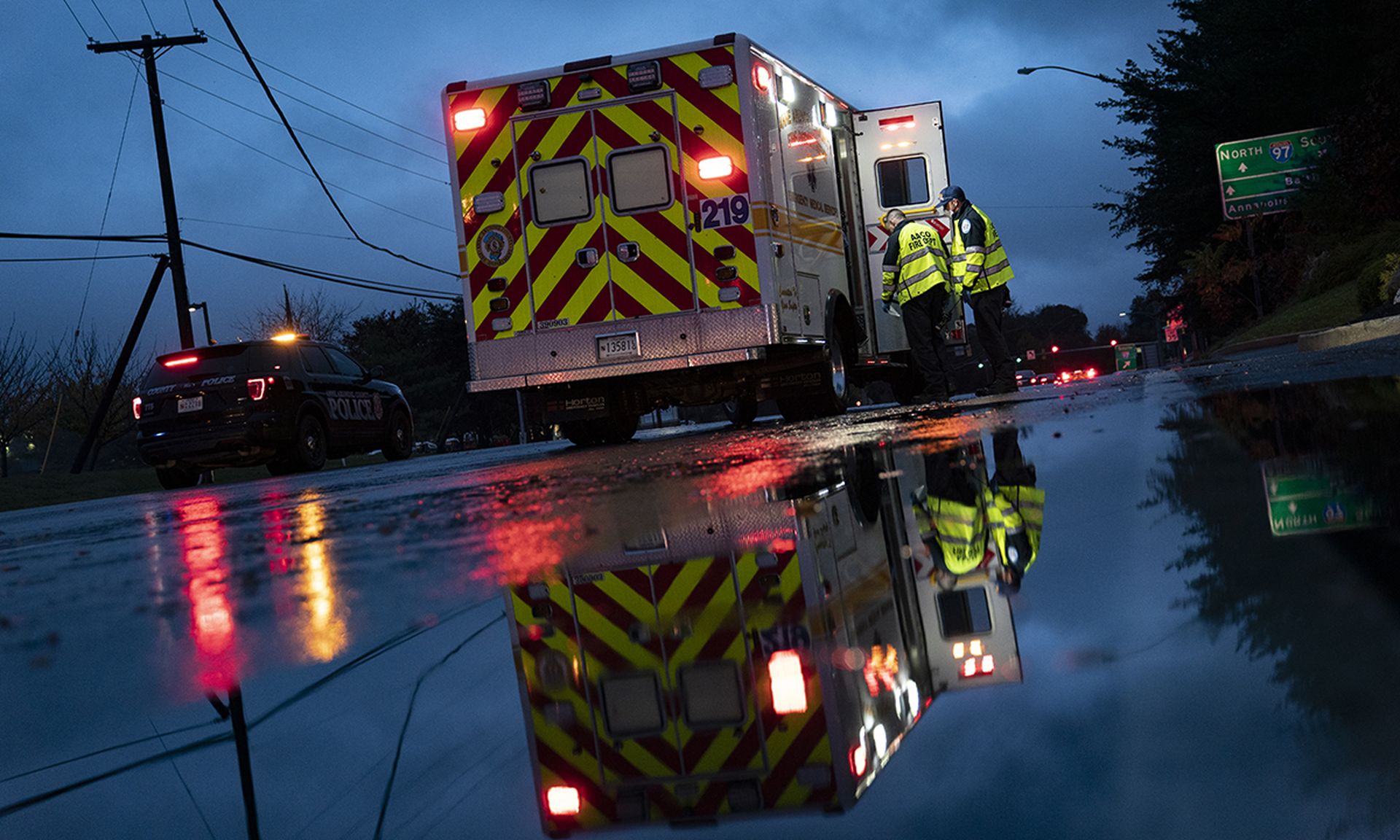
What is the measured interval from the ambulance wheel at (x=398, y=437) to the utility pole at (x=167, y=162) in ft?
43.4

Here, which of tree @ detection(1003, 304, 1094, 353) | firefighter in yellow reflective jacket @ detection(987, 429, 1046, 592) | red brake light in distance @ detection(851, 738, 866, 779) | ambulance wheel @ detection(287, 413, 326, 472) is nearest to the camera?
red brake light in distance @ detection(851, 738, 866, 779)

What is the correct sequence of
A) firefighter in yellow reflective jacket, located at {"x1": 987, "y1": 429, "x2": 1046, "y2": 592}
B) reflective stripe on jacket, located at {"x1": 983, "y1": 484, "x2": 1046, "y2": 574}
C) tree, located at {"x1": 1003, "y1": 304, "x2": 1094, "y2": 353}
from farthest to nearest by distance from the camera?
tree, located at {"x1": 1003, "y1": 304, "x2": 1094, "y2": 353}, reflective stripe on jacket, located at {"x1": 983, "y1": 484, "x2": 1046, "y2": 574}, firefighter in yellow reflective jacket, located at {"x1": 987, "y1": 429, "x2": 1046, "y2": 592}

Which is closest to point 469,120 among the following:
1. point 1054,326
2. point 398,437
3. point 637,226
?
point 637,226

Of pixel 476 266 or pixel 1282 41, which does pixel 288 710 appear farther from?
pixel 1282 41

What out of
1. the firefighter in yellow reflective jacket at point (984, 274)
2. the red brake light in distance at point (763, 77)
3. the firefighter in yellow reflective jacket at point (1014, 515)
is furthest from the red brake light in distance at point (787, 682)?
the firefighter in yellow reflective jacket at point (984, 274)

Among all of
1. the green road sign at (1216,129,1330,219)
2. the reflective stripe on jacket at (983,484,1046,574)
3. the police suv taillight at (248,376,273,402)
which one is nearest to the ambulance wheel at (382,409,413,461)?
the police suv taillight at (248,376,273,402)

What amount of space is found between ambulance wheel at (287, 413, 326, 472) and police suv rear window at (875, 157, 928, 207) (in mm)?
7492

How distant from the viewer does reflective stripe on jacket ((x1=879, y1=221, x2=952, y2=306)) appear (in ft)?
44.5

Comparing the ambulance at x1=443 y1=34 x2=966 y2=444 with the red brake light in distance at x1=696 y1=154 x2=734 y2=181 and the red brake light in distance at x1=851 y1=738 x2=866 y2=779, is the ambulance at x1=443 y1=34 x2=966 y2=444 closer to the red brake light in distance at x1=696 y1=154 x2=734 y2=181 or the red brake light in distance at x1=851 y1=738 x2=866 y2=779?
the red brake light in distance at x1=696 y1=154 x2=734 y2=181

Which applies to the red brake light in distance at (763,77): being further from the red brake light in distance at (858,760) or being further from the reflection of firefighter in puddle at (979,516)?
the red brake light in distance at (858,760)

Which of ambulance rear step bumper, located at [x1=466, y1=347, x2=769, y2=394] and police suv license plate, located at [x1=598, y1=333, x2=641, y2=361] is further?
police suv license plate, located at [x1=598, y1=333, x2=641, y2=361]

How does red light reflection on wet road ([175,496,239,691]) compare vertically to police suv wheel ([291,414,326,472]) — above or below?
below

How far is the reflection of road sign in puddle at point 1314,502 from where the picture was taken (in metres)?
2.24

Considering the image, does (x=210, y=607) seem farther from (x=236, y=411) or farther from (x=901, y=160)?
(x=236, y=411)
